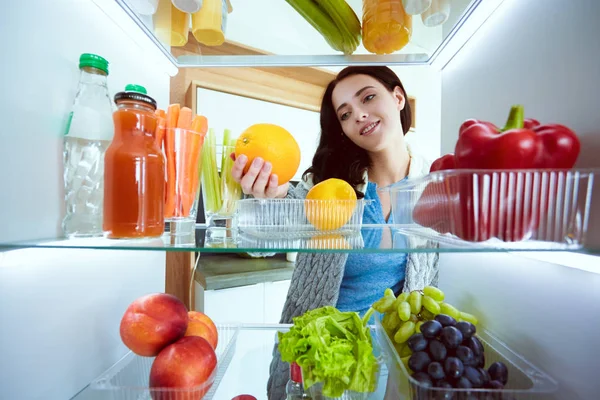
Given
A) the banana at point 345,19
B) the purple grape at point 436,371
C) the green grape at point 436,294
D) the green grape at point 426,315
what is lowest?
the purple grape at point 436,371

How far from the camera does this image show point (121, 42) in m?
0.57

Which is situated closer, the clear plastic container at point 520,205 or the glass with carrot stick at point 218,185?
the clear plastic container at point 520,205

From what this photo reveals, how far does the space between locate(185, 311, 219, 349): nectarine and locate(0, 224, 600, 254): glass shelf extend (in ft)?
0.48

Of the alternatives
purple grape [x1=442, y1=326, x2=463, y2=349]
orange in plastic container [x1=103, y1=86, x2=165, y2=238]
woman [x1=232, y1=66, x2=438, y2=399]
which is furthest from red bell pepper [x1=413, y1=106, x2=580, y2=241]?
woman [x1=232, y1=66, x2=438, y2=399]

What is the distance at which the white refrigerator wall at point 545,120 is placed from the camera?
13.9 inches

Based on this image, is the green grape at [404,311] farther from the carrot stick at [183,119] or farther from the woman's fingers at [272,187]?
the carrot stick at [183,119]

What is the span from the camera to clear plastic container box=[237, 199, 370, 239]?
529 millimetres

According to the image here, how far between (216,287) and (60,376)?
3.56 feet

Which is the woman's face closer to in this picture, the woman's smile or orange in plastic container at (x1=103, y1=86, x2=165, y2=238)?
the woman's smile

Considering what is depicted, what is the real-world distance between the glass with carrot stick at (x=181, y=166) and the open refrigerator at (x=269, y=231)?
5 cm

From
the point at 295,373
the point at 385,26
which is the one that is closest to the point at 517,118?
the point at 385,26

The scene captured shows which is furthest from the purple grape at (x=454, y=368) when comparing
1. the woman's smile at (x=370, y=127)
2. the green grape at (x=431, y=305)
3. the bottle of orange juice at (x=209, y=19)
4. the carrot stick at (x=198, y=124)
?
the woman's smile at (x=370, y=127)

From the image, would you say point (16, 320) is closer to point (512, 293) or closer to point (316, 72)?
point (512, 293)

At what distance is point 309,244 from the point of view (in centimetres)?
43
